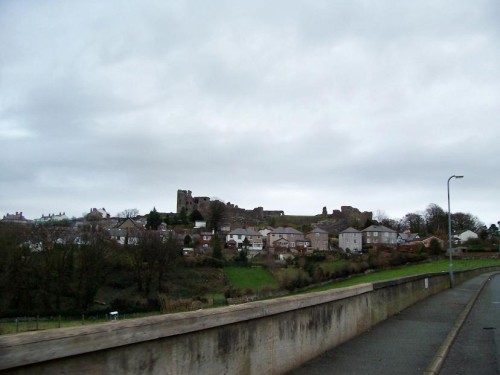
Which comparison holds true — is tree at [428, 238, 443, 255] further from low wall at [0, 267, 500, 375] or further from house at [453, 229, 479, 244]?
low wall at [0, 267, 500, 375]

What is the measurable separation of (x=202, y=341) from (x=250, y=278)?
84.5 metres

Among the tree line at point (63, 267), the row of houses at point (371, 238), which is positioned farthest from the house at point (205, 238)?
the tree line at point (63, 267)

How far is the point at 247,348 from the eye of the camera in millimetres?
5812

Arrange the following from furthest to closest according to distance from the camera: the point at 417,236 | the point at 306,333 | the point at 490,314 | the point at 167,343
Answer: the point at 417,236 < the point at 490,314 < the point at 306,333 < the point at 167,343

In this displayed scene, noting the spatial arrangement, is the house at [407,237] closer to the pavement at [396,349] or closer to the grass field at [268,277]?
the grass field at [268,277]

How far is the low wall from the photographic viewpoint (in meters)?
3.41

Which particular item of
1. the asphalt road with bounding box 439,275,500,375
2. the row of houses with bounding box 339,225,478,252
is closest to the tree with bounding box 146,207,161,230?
the row of houses with bounding box 339,225,478,252

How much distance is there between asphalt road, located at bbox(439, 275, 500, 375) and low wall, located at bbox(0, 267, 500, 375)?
195cm

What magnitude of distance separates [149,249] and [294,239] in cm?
7336

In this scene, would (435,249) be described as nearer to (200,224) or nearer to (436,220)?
(436,220)

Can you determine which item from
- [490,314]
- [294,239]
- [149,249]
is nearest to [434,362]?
[490,314]

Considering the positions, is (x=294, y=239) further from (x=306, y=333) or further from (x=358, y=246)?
(x=306, y=333)

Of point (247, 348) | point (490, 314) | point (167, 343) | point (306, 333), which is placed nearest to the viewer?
point (167, 343)

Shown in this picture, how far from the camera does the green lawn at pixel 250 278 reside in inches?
3137
